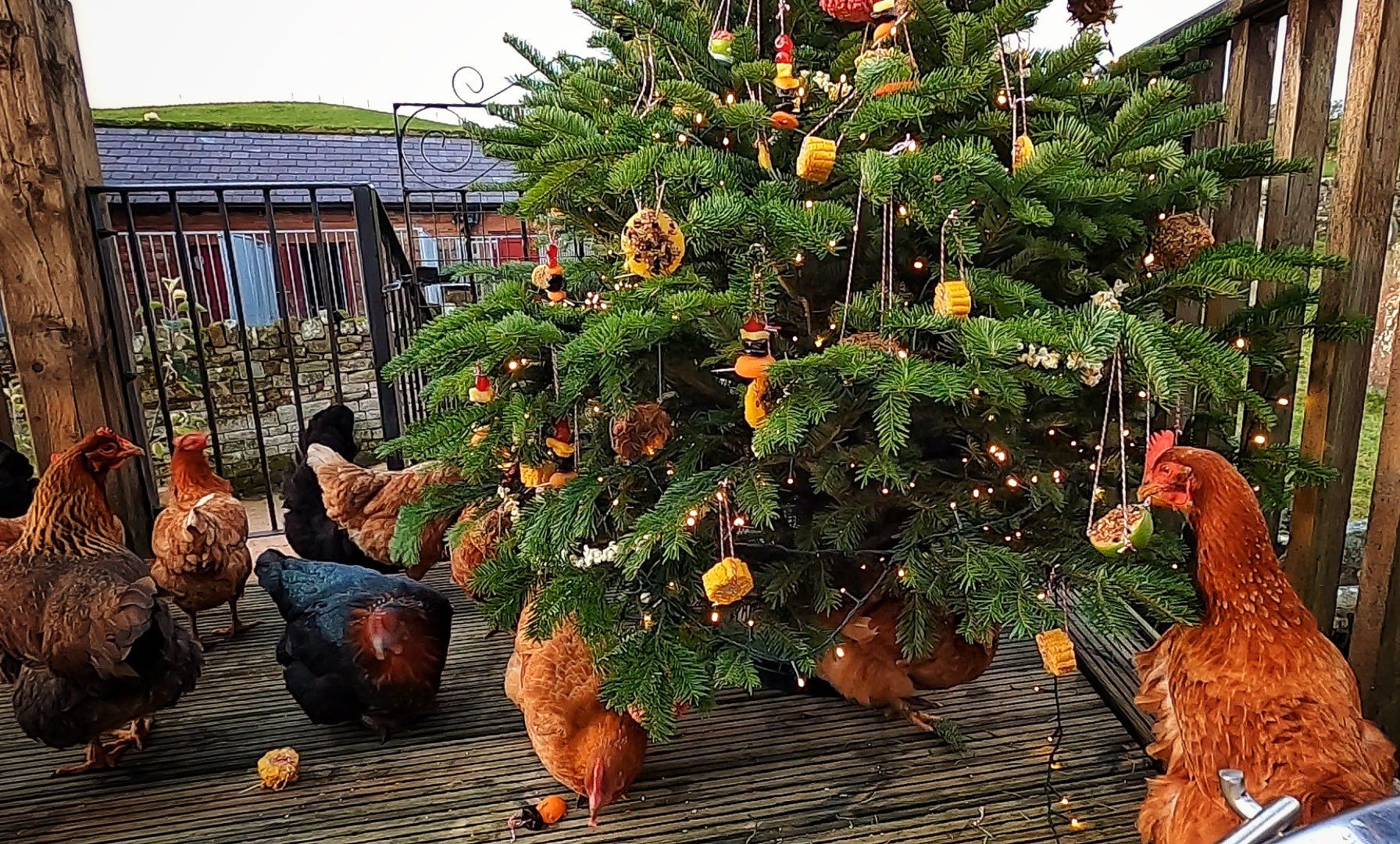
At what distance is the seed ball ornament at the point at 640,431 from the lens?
4.01 feet

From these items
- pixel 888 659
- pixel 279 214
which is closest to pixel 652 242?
pixel 888 659

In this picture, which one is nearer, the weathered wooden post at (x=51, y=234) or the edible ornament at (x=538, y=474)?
the edible ornament at (x=538, y=474)

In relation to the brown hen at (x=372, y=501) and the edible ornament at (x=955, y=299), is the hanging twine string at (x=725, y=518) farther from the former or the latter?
the brown hen at (x=372, y=501)

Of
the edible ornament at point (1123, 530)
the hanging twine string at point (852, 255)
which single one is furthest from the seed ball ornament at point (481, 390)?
the edible ornament at point (1123, 530)

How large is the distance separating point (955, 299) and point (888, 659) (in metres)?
0.84

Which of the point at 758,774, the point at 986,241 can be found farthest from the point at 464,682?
the point at 986,241

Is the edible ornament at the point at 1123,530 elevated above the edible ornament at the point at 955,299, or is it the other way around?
the edible ornament at the point at 955,299

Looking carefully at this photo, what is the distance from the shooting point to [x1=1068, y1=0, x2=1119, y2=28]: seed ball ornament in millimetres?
1246

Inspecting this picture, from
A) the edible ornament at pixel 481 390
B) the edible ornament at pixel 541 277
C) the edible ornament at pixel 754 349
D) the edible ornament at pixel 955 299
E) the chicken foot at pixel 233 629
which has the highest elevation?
the edible ornament at pixel 541 277

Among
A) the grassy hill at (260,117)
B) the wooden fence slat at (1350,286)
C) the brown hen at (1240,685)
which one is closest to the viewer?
the brown hen at (1240,685)

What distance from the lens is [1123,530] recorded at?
1.01 meters

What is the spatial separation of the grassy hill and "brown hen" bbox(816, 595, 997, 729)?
7.12 metres

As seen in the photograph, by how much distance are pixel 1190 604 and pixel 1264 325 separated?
52 centimetres

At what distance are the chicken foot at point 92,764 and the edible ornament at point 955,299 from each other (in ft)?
6.28
